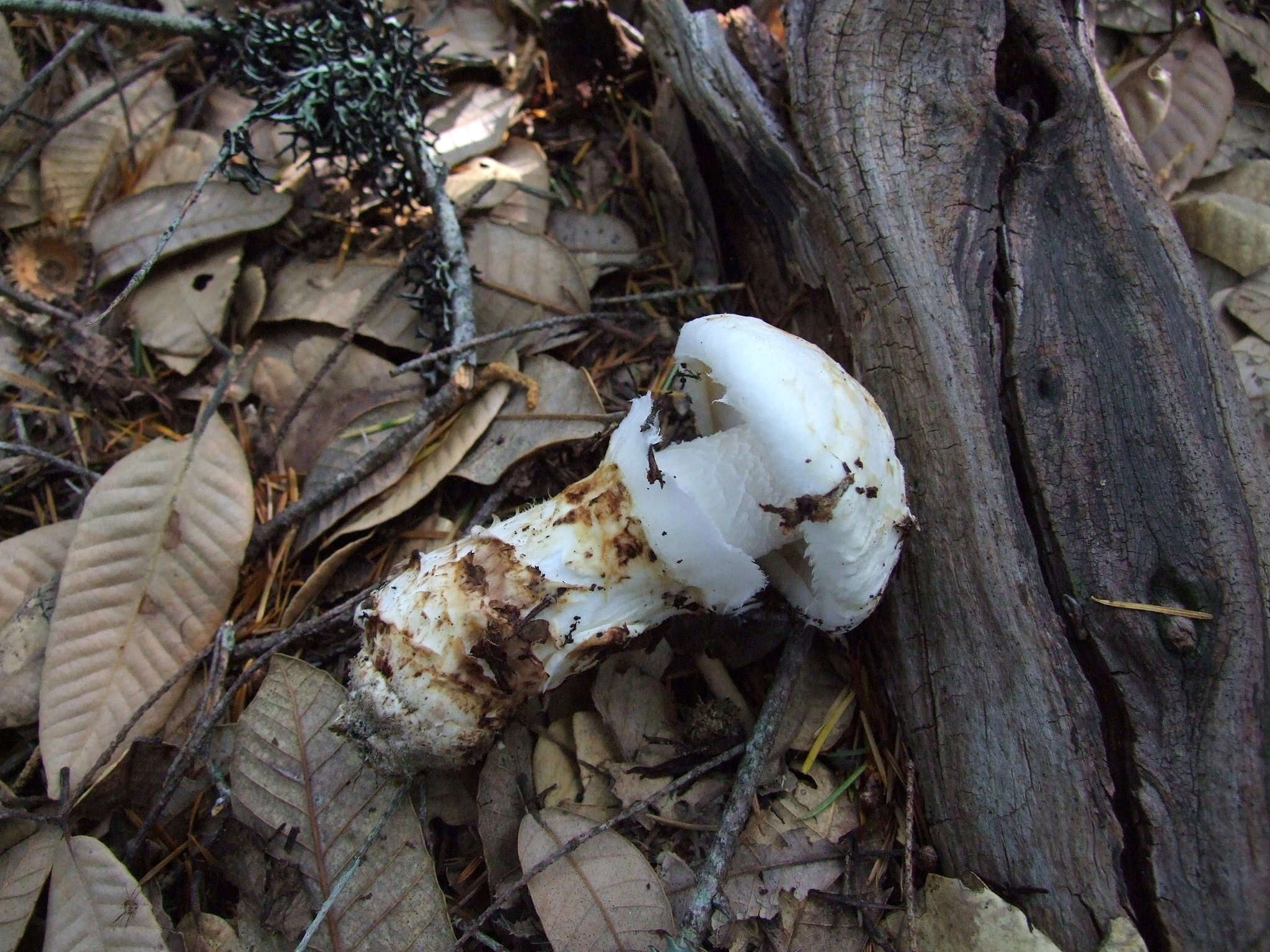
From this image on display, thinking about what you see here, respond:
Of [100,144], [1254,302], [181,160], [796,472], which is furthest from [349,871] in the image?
[1254,302]

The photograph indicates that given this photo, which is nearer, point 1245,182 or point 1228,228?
point 1228,228

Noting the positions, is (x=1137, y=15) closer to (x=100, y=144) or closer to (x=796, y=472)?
(x=796, y=472)

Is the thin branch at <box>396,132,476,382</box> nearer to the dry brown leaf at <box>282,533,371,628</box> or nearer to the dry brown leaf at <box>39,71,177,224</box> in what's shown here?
the dry brown leaf at <box>282,533,371,628</box>

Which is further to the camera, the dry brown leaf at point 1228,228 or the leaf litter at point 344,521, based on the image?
the dry brown leaf at point 1228,228

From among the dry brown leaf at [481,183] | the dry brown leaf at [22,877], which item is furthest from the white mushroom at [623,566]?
the dry brown leaf at [481,183]

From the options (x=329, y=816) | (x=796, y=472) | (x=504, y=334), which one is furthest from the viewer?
(x=504, y=334)

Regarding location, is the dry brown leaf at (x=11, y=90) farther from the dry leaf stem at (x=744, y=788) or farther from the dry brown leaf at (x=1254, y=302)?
the dry brown leaf at (x=1254, y=302)

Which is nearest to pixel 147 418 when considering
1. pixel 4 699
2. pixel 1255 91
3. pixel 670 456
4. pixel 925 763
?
pixel 4 699
